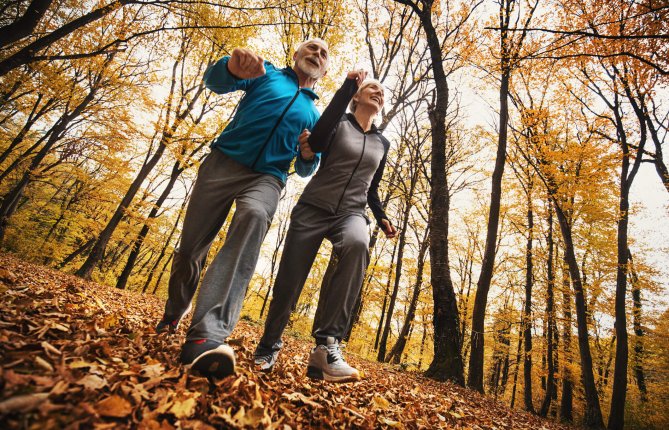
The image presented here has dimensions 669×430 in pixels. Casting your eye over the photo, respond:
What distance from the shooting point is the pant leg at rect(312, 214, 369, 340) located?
1963mm

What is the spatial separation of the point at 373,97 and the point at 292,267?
1591mm

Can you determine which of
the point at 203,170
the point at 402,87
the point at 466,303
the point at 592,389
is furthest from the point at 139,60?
the point at 466,303

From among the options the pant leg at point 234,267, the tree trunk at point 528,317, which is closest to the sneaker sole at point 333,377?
the pant leg at point 234,267

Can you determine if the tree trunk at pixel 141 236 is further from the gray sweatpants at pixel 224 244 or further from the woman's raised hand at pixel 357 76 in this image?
the woman's raised hand at pixel 357 76

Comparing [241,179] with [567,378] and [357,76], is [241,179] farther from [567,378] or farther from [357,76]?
[567,378]

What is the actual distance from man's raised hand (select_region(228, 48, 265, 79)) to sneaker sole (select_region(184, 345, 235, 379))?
1.74 m

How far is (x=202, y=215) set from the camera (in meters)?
1.99

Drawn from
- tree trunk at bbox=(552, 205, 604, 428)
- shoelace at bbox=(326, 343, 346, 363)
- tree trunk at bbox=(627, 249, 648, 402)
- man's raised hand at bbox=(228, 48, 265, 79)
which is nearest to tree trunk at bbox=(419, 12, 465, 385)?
shoelace at bbox=(326, 343, 346, 363)

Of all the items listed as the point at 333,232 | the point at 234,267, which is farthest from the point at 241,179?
the point at 333,232

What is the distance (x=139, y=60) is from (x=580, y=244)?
68.3ft

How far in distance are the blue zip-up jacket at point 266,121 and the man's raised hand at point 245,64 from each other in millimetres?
106

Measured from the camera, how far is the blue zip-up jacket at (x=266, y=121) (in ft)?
6.69

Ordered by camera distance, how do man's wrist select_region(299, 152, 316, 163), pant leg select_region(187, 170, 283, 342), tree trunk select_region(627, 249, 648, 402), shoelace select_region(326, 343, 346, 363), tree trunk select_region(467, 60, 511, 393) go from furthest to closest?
1. tree trunk select_region(627, 249, 648, 402)
2. tree trunk select_region(467, 60, 511, 393)
3. man's wrist select_region(299, 152, 316, 163)
4. shoelace select_region(326, 343, 346, 363)
5. pant leg select_region(187, 170, 283, 342)

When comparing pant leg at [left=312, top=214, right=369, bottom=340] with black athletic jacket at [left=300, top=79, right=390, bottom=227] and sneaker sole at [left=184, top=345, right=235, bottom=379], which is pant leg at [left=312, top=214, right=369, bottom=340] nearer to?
black athletic jacket at [left=300, top=79, right=390, bottom=227]
